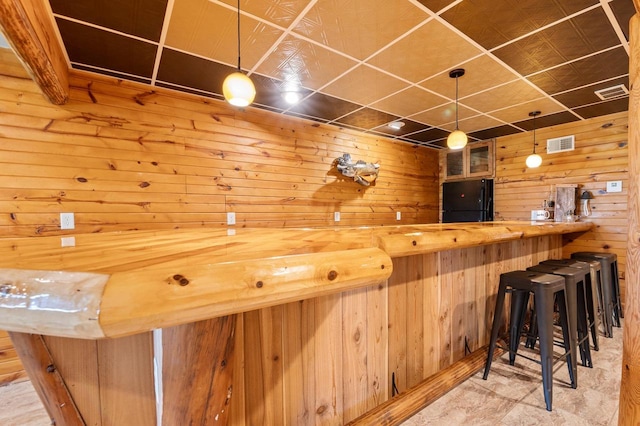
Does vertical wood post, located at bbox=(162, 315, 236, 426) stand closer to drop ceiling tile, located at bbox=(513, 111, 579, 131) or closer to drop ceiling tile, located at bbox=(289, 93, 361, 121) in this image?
drop ceiling tile, located at bbox=(289, 93, 361, 121)

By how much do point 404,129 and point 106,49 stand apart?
375 cm

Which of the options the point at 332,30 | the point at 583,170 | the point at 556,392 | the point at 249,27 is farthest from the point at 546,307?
the point at 583,170

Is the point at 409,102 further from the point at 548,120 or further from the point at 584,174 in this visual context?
the point at 584,174

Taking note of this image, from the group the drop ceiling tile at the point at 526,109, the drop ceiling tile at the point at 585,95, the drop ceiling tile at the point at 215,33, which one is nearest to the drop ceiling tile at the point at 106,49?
the drop ceiling tile at the point at 215,33

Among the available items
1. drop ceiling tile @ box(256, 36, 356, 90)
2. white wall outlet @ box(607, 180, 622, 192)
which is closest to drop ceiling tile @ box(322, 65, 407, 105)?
drop ceiling tile @ box(256, 36, 356, 90)

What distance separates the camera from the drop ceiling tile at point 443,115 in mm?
3539

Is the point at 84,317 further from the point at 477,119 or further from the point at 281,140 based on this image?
the point at 477,119

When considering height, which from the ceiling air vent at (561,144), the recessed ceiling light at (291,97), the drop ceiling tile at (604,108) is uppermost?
the recessed ceiling light at (291,97)

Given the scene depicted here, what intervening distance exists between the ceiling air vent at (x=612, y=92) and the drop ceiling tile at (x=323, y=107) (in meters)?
2.66

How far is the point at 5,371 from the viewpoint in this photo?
88.3 inches

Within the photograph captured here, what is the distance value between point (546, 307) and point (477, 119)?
3096mm

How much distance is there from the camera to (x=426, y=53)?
7.64 feet

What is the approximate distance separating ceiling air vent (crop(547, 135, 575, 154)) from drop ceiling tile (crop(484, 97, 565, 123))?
0.75 m

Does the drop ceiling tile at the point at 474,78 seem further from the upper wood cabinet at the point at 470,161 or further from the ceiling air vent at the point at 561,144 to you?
the upper wood cabinet at the point at 470,161
